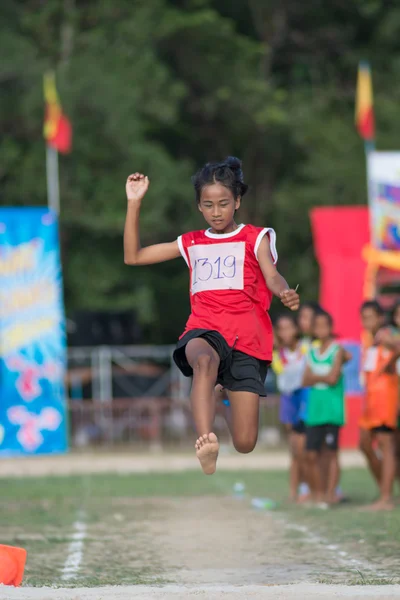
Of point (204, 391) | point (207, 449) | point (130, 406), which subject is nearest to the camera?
point (207, 449)

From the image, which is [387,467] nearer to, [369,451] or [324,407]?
[369,451]

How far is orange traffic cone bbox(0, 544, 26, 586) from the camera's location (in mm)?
6258

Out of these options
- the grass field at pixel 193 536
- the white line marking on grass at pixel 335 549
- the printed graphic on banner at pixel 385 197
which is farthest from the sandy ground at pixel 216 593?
the printed graphic on banner at pixel 385 197

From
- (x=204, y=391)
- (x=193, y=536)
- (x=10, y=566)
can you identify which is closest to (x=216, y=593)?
(x=10, y=566)

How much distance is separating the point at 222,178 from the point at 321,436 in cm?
524

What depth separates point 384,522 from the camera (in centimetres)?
966

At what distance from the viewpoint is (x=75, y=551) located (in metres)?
8.38

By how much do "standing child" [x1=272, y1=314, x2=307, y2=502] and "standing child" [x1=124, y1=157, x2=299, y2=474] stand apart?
16.1 ft

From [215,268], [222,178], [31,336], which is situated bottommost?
[215,268]

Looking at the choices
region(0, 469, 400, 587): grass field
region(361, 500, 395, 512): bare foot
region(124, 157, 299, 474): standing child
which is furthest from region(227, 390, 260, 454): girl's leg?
region(361, 500, 395, 512): bare foot

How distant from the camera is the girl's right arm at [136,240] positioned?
714 cm

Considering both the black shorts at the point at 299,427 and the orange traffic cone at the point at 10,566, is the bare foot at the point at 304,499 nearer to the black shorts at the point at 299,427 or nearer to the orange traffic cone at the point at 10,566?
the black shorts at the point at 299,427

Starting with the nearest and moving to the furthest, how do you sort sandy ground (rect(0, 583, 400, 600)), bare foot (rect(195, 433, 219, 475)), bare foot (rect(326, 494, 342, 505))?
sandy ground (rect(0, 583, 400, 600))
bare foot (rect(195, 433, 219, 475))
bare foot (rect(326, 494, 342, 505))

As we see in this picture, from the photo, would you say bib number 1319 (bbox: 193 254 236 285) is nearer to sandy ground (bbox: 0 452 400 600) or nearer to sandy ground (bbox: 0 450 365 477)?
sandy ground (bbox: 0 452 400 600)
